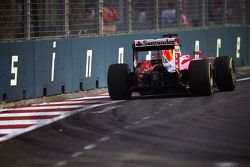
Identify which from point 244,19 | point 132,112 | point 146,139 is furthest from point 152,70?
point 244,19

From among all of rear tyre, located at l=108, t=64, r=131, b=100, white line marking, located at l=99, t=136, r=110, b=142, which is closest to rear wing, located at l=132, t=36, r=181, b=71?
rear tyre, located at l=108, t=64, r=131, b=100

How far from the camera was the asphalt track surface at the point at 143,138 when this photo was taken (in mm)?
10297

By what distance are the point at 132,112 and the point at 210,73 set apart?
3223 millimetres

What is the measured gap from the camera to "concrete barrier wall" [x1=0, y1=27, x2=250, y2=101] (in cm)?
1867

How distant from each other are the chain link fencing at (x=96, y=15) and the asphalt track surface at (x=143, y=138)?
3.83 meters

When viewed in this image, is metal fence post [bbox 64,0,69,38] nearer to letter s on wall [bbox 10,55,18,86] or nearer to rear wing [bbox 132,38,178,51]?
letter s on wall [bbox 10,55,18,86]

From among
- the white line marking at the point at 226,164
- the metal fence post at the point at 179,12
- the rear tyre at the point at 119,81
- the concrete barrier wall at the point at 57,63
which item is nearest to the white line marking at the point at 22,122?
the concrete barrier wall at the point at 57,63

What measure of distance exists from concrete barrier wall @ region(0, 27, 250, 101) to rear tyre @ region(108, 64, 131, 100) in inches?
67.2

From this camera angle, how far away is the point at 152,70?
61.9 ft

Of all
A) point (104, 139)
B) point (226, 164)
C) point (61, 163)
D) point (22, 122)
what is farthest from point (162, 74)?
point (226, 164)

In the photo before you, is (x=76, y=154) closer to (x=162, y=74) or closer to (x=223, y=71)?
(x=162, y=74)

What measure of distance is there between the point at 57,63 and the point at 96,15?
336 cm

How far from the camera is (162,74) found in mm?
18781

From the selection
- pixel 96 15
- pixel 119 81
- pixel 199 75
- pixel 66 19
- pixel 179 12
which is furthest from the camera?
pixel 179 12
